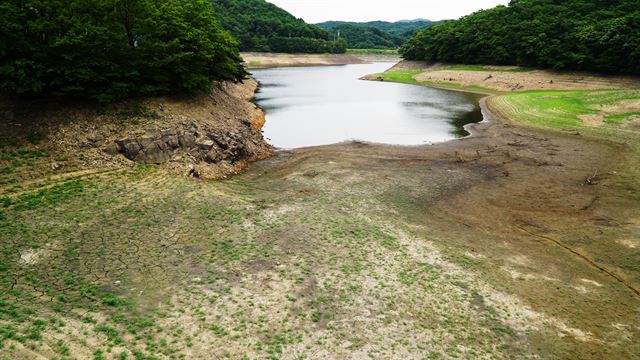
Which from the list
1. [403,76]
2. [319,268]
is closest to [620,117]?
[319,268]

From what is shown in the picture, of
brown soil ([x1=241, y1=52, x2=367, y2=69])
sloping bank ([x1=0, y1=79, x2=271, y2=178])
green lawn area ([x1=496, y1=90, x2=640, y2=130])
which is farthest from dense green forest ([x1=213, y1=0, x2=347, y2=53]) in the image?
sloping bank ([x1=0, y1=79, x2=271, y2=178])

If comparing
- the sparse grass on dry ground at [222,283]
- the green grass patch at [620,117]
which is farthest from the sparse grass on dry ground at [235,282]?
the green grass patch at [620,117]

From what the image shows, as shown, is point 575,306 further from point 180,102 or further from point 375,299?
point 180,102

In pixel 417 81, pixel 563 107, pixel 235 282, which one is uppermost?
pixel 417 81

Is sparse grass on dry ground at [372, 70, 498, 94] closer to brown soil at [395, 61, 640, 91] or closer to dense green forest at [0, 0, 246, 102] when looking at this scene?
brown soil at [395, 61, 640, 91]

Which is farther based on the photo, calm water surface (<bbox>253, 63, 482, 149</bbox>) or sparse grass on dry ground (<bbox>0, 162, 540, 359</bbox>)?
calm water surface (<bbox>253, 63, 482, 149</bbox>)

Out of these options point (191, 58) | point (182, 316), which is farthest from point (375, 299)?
point (191, 58)

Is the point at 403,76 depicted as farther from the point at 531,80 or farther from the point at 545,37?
the point at 531,80
